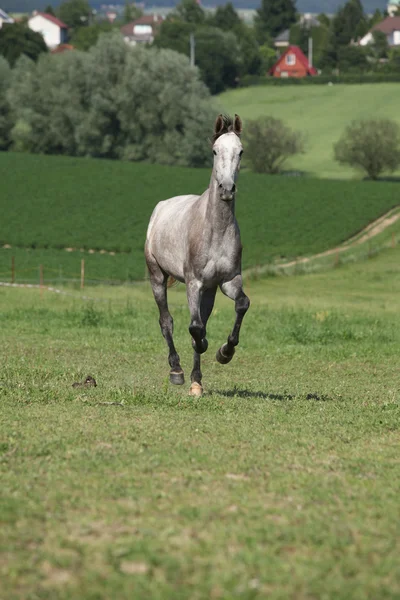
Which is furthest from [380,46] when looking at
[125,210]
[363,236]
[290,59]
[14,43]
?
[363,236]

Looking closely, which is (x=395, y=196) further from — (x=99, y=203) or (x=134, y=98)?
(x=134, y=98)

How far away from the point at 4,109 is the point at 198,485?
101377 mm

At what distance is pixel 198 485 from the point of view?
902 cm

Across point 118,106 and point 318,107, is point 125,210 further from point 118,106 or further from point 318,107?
point 318,107

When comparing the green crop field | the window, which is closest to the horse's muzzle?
the green crop field

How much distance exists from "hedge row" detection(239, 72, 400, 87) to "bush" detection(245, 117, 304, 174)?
187ft

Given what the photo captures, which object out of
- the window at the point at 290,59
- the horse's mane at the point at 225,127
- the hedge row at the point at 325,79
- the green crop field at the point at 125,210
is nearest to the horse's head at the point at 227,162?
the horse's mane at the point at 225,127

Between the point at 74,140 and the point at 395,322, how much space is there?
77910mm

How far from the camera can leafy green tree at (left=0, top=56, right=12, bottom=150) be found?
105562mm

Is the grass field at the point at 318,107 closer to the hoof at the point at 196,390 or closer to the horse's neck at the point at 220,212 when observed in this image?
the hoof at the point at 196,390

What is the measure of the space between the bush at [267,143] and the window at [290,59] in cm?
9699

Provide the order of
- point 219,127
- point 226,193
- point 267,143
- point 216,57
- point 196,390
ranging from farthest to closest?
point 216,57, point 267,143, point 196,390, point 219,127, point 226,193

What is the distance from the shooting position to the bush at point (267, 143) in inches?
4033

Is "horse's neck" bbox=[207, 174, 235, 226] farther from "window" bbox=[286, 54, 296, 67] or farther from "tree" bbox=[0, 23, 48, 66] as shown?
"window" bbox=[286, 54, 296, 67]
